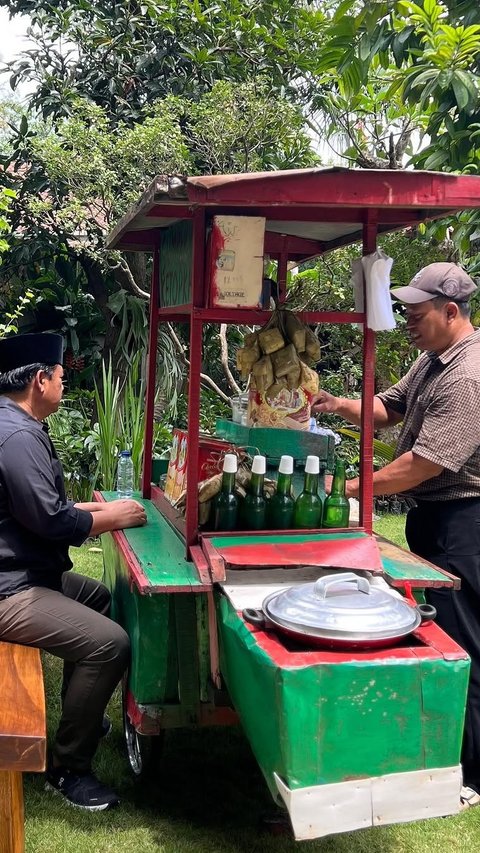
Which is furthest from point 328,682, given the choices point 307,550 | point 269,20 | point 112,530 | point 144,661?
point 269,20

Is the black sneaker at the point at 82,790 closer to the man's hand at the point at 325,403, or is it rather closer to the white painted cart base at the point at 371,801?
the white painted cart base at the point at 371,801

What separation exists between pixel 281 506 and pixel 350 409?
1051 millimetres

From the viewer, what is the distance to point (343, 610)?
210 centimetres

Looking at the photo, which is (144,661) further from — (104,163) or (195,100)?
(195,100)

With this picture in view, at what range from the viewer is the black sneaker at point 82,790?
296 centimetres

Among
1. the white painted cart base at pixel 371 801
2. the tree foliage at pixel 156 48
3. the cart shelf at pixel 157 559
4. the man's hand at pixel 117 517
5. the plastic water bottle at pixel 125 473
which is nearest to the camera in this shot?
the white painted cart base at pixel 371 801

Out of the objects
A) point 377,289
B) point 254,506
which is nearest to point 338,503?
point 254,506

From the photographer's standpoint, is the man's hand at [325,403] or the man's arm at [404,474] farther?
the man's hand at [325,403]

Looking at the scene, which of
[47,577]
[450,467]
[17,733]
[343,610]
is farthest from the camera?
[47,577]

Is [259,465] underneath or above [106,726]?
above

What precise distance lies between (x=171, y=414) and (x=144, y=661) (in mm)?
5241

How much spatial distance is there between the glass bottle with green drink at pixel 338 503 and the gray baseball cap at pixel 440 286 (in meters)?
0.76

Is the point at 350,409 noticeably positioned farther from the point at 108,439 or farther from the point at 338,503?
the point at 108,439

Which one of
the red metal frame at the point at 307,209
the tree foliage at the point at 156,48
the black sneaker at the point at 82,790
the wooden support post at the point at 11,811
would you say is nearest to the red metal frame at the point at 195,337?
the red metal frame at the point at 307,209
